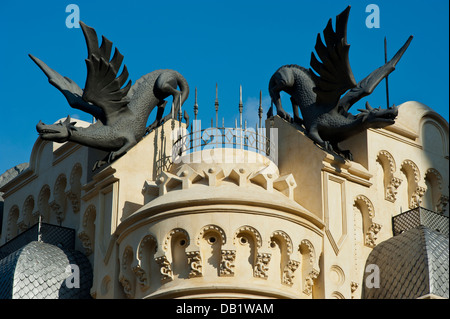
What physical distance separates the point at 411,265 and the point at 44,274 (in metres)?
8.90

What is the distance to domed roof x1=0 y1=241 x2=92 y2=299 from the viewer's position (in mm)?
37156

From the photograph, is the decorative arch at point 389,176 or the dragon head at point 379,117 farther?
the decorative arch at point 389,176

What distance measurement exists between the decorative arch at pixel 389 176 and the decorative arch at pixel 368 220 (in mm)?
1216

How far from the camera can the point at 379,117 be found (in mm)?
36969

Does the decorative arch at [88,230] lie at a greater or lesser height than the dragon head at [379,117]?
lesser

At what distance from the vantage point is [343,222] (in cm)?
3700

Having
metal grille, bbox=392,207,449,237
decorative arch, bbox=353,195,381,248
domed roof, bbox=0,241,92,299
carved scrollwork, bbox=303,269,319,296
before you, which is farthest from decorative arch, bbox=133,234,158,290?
metal grille, bbox=392,207,449,237

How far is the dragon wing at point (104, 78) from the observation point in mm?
37750

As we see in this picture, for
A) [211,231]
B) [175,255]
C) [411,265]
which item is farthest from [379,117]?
[175,255]

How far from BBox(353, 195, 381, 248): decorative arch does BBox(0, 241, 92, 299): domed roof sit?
6.85m

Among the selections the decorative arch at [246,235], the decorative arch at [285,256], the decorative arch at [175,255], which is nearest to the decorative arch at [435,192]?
the decorative arch at [285,256]

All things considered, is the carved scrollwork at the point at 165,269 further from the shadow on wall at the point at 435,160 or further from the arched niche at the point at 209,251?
the shadow on wall at the point at 435,160

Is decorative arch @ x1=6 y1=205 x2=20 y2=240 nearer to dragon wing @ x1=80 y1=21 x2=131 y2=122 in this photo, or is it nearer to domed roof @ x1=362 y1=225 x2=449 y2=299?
dragon wing @ x1=80 y1=21 x2=131 y2=122
